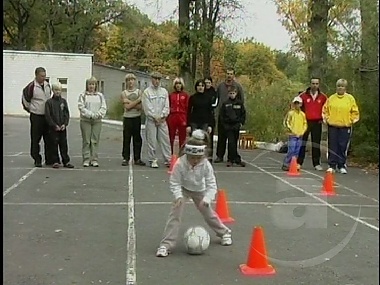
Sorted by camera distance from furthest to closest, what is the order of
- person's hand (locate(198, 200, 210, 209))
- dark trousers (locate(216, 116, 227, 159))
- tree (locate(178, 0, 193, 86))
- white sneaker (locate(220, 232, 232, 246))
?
1. tree (locate(178, 0, 193, 86))
2. dark trousers (locate(216, 116, 227, 159))
3. white sneaker (locate(220, 232, 232, 246))
4. person's hand (locate(198, 200, 210, 209))

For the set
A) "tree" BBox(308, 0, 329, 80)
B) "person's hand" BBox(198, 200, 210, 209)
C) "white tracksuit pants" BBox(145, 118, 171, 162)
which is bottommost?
"person's hand" BBox(198, 200, 210, 209)

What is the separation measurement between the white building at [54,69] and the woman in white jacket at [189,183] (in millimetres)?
34050

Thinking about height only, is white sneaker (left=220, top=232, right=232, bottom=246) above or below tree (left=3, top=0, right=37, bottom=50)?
below

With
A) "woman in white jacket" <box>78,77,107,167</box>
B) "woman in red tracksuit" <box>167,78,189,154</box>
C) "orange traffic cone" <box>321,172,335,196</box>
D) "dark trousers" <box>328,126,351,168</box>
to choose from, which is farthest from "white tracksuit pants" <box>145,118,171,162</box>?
"orange traffic cone" <box>321,172,335,196</box>

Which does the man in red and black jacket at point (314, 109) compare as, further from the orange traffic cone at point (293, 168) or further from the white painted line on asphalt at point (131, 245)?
the white painted line on asphalt at point (131, 245)

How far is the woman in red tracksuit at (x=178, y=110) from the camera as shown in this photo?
42.6ft

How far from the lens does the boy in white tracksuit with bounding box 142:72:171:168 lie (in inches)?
495

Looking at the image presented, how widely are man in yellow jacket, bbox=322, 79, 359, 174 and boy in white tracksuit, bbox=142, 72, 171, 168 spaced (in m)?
3.25

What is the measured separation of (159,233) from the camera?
7227mm

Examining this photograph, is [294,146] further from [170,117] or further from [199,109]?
[170,117]

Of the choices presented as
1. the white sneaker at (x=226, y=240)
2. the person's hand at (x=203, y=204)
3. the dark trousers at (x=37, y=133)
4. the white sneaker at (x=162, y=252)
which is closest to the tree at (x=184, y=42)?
the dark trousers at (x=37, y=133)

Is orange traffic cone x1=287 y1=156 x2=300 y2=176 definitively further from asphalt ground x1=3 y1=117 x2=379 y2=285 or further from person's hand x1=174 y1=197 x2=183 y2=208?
person's hand x1=174 y1=197 x2=183 y2=208

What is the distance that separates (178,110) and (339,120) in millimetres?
3264

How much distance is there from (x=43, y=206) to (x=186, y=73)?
49.0 feet
